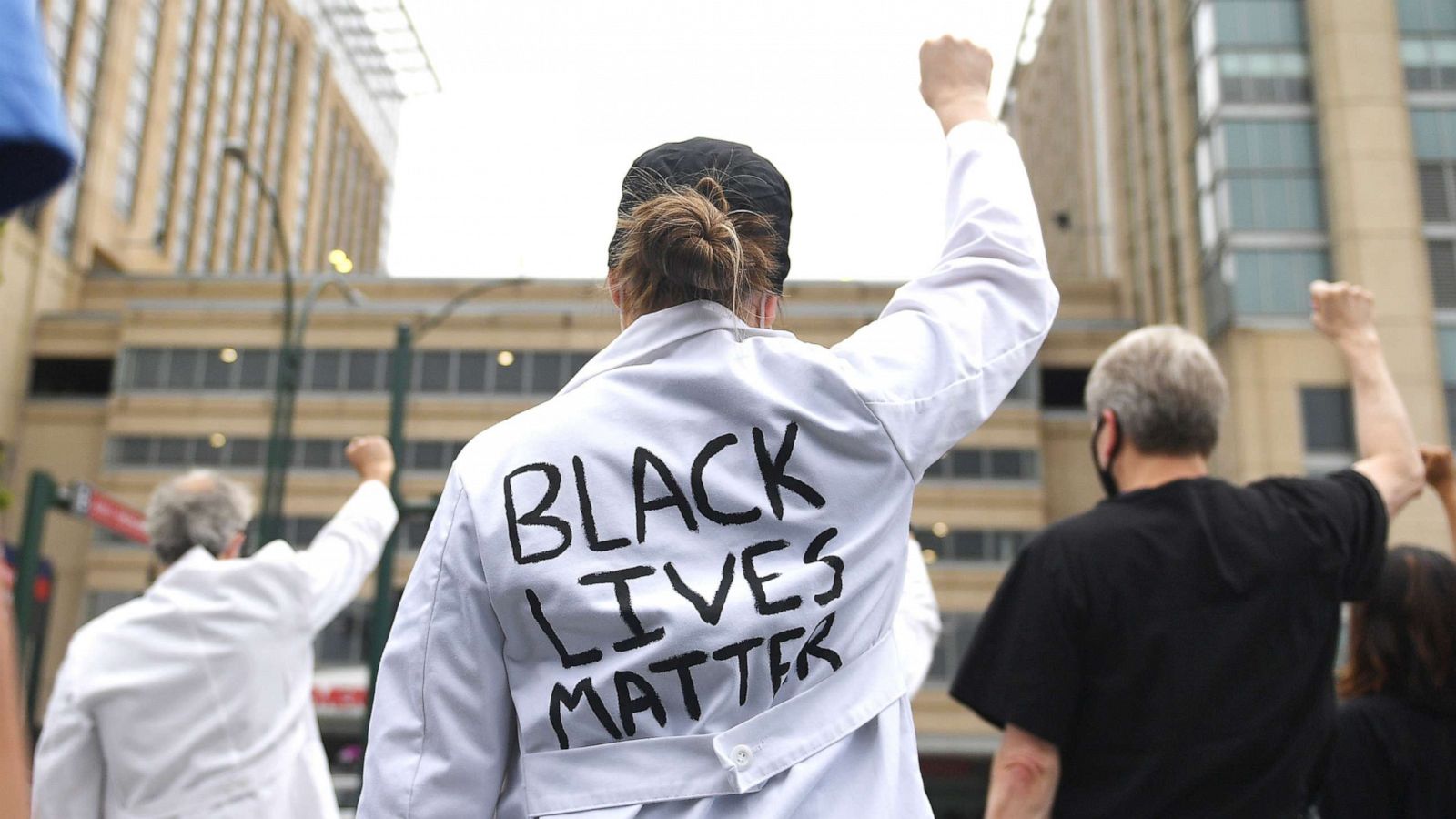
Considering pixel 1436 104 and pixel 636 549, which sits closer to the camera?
pixel 636 549

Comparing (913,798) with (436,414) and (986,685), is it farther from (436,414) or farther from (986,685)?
(436,414)

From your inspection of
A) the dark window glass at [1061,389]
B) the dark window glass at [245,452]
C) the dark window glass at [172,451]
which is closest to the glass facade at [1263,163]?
the dark window glass at [1061,389]

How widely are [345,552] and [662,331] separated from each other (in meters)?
2.68

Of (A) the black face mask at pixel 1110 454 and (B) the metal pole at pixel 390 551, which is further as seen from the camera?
(B) the metal pole at pixel 390 551

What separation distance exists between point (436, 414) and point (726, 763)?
4239cm

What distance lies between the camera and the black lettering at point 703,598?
152cm

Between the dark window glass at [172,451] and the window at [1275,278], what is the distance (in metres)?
35.9

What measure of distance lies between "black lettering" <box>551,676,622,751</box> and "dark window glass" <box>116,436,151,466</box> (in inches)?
1833

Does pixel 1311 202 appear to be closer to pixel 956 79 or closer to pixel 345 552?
pixel 345 552

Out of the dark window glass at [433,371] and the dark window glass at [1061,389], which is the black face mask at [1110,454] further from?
the dark window glass at [1061,389]

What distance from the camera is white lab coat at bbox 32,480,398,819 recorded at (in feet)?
11.5

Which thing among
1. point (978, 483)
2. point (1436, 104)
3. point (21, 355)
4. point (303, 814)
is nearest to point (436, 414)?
point (21, 355)

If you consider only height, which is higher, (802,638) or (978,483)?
(978,483)

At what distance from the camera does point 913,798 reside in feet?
5.29
